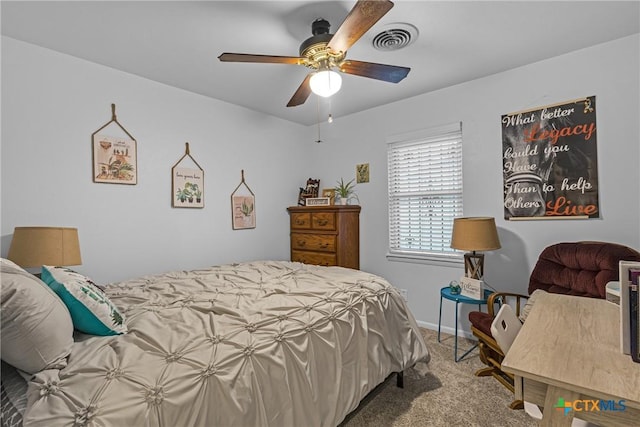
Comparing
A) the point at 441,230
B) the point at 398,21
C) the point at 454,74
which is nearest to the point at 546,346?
the point at 398,21

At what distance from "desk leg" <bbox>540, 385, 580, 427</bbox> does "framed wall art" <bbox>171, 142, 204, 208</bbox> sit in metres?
3.09

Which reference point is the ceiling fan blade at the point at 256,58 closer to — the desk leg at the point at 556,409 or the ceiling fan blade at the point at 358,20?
the ceiling fan blade at the point at 358,20

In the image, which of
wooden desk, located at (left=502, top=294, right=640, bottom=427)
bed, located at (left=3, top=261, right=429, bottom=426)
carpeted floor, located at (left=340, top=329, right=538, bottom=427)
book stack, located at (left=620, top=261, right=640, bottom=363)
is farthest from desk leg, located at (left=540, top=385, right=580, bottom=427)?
carpeted floor, located at (left=340, top=329, right=538, bottom=427)

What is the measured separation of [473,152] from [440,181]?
0.44 metres

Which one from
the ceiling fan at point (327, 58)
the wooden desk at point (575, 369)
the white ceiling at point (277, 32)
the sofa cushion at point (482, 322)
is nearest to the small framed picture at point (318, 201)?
the white ceiling at point (277, 32)

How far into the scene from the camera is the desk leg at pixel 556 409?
0.92m

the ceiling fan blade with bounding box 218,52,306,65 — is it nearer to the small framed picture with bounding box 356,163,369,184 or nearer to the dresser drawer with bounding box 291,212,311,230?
the small framed picture with bounding box 356,163,369,184

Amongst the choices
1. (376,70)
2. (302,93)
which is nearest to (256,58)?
(302,93)

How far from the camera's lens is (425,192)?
11.1 ft

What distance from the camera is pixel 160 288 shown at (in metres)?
2.03

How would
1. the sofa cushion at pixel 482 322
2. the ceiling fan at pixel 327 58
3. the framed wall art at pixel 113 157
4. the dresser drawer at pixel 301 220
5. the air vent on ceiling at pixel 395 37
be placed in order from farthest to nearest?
1. the dresser drawer at pixel 301 220
2. the framed wall art at pixel 113 157
3. the sofa cushion at pixel 482 322
4. the air vent on ceiling at pixel 395 37
5. the ceiling fan at pixel 327 58

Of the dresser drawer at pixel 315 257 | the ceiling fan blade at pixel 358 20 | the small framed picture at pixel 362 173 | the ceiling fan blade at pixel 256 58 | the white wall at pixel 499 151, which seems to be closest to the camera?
the ceiling fan blade at pixel 358 20

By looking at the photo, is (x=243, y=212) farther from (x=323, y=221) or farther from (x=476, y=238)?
(x=476, y=238)

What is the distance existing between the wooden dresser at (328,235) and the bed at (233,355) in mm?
1353
